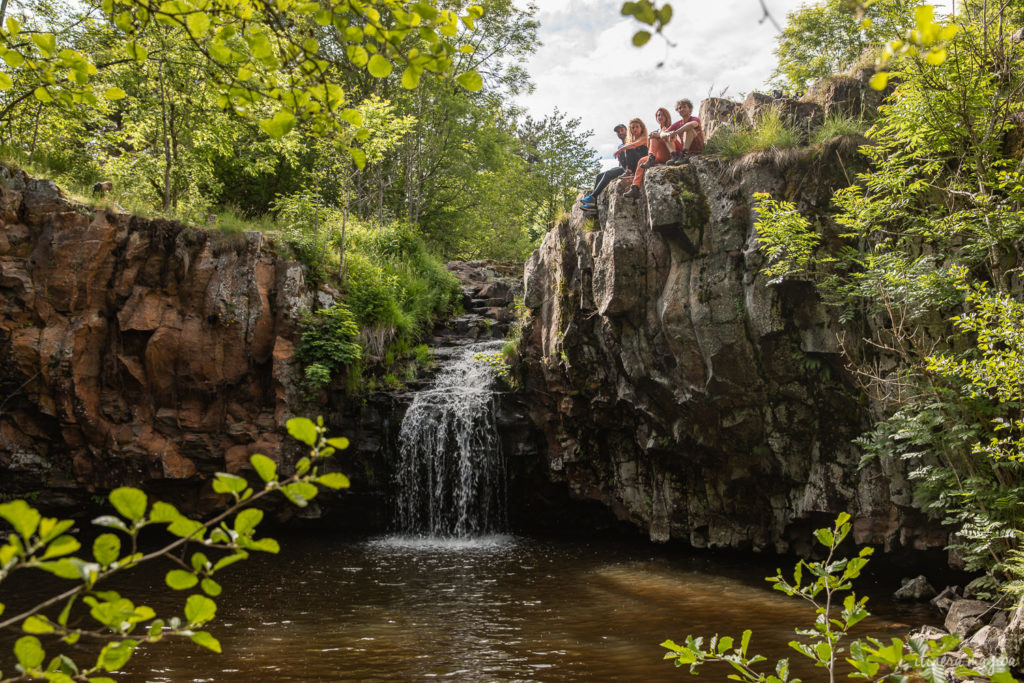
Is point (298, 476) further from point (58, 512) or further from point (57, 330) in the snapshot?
point (58, 512)

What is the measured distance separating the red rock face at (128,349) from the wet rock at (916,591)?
31.8 feet

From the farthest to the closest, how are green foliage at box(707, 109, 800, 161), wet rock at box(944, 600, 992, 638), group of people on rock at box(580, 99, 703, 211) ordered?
group of people on rock at box(580, 99, 703, 211) < green foliage at box(707, 109, 800, 161) < wet rock at box(944, 600, 992, 638)

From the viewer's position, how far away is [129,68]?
12492 millimetres

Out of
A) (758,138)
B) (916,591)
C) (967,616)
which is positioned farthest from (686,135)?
(967,616)

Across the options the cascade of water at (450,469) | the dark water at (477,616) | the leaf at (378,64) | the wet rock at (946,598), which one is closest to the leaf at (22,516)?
the leaf at (378,64)

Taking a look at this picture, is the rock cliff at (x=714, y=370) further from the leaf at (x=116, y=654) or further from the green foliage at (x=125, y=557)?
the leaf at (x=116, y=654)

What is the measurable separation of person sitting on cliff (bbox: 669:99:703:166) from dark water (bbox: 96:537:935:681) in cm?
634

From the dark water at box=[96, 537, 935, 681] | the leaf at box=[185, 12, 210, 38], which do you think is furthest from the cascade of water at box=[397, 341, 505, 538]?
the leaf at box=[185, 12, 210, 38]

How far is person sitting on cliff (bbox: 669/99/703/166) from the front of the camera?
31.5 ft

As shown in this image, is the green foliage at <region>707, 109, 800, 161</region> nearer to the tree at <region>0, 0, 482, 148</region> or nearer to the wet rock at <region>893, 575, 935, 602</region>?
the wet rock at <region>893, 575, 935, 602</region>

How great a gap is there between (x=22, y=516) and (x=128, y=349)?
1114cm

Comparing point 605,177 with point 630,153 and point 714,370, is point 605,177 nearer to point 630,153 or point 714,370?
point 630,153

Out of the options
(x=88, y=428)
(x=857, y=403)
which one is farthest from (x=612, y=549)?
(x=88, y=428)

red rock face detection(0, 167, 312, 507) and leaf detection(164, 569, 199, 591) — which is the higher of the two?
red rock face detection(0, 167, 312, 507)
